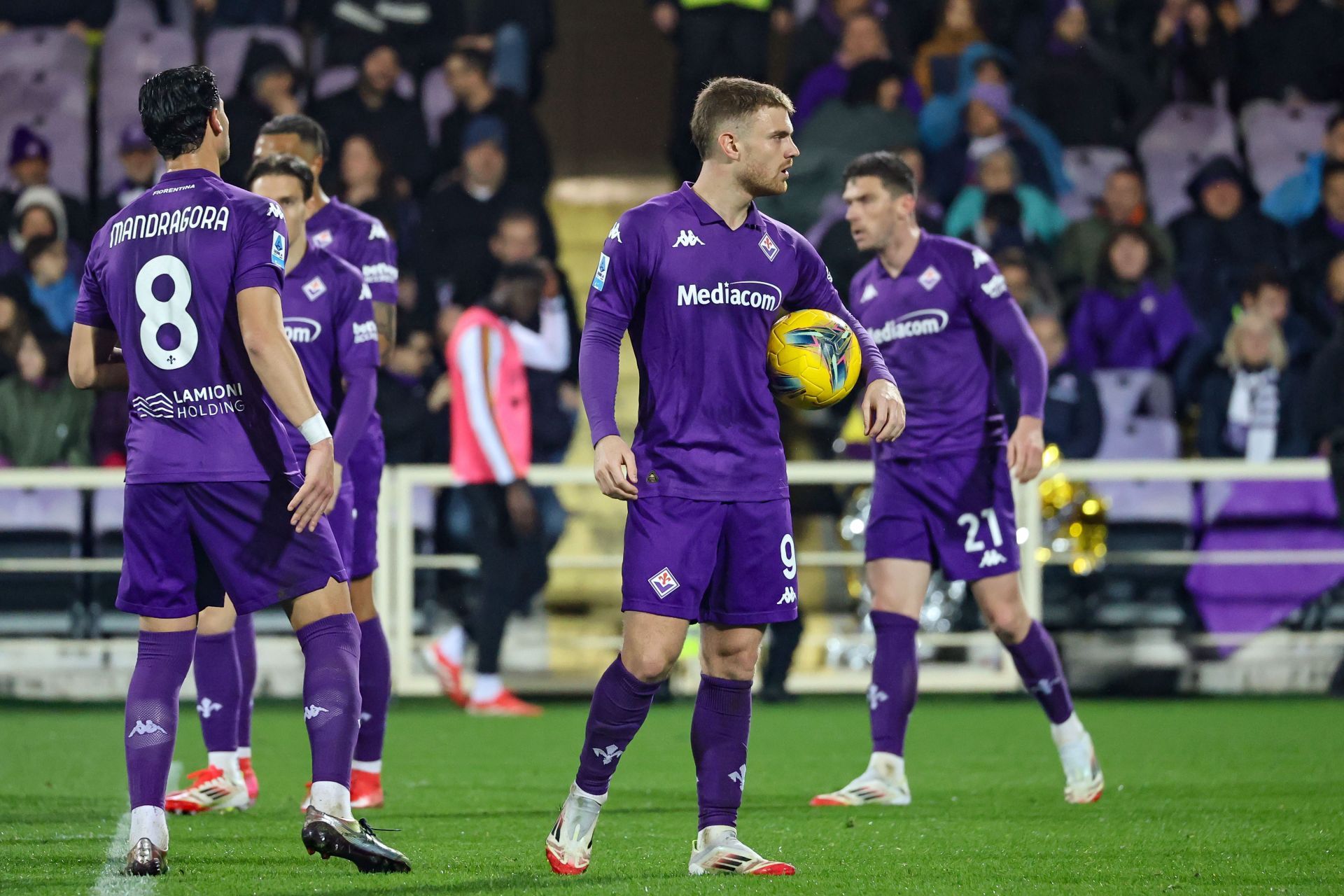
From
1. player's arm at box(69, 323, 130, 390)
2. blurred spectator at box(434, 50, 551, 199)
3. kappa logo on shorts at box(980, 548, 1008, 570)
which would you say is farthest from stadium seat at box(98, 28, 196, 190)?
player's arm at box(69, 323, 130, 390)

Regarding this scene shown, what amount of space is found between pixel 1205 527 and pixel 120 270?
8.02m

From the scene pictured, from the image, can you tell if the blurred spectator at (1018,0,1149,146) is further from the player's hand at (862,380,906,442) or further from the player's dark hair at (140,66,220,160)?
the player's dark hair at (140,66,220,160)

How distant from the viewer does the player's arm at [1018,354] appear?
19.7ft

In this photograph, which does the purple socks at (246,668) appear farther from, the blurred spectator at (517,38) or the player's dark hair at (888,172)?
the blurred spectator at (517,38)

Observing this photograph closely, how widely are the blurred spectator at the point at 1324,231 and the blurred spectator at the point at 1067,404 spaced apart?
7.05 ft

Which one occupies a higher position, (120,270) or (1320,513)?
(120,270)

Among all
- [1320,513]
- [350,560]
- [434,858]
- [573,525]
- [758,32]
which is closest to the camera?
[434,858]

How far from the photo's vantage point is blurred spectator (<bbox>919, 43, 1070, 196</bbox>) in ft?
39.8

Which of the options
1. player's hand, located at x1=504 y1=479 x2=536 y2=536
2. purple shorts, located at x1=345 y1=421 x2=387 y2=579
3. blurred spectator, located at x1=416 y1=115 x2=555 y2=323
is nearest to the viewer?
purple shorts, located at x1=345 y1=421 x2=387 y2=579

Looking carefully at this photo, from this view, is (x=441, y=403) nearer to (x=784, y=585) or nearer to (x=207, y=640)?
(x=207, y=640)

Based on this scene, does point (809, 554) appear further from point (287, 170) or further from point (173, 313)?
point (173, 313)

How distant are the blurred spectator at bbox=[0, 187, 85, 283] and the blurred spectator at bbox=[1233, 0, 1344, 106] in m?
8.36

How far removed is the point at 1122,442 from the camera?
441 inches

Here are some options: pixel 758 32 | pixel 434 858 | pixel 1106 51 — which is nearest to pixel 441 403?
pixel 758 32
